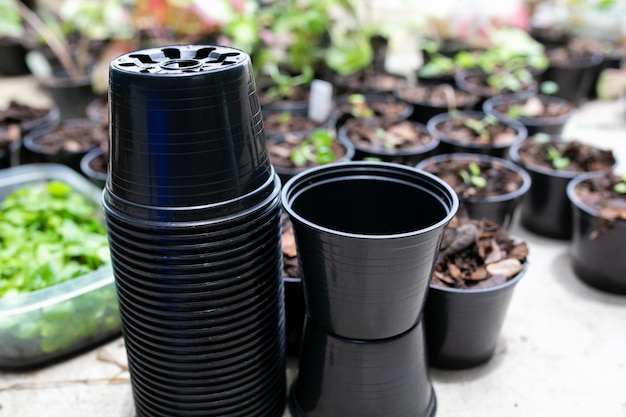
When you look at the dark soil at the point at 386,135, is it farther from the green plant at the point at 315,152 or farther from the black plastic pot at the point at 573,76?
the black plastic pot at the point at 573,76

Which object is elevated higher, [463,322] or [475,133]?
[475,133]

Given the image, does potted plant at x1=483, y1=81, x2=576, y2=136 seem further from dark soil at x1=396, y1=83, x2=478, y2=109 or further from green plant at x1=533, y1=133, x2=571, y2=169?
green plant at x1=533, y1=133, x2=571, y2=169

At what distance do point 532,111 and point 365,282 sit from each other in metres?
2.04

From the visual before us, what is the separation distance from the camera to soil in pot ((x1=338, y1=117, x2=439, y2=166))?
2141 millimetres

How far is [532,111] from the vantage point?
Result: 2656 mm

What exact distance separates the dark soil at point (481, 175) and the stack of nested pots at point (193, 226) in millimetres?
1011

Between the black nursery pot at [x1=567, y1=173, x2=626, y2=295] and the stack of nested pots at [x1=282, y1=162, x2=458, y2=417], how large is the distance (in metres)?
0.80

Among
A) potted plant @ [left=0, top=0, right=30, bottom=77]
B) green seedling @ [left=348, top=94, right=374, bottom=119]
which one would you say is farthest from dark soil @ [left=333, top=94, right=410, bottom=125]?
potted plant @ [left=0, top=0, right=30, bottom=77]

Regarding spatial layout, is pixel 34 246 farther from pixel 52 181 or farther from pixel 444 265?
pixel 444 265

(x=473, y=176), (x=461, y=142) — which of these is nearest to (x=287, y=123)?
(x=461, y=142)

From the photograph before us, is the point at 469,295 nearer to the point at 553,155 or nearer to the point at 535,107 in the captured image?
the point at 553,155

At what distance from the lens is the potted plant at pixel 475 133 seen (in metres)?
2.28


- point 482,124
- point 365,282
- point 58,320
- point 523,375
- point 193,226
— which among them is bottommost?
point 523,375

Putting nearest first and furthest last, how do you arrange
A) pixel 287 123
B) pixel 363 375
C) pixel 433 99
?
pixel 363 375, pixel 287 123, pixel 433 99
